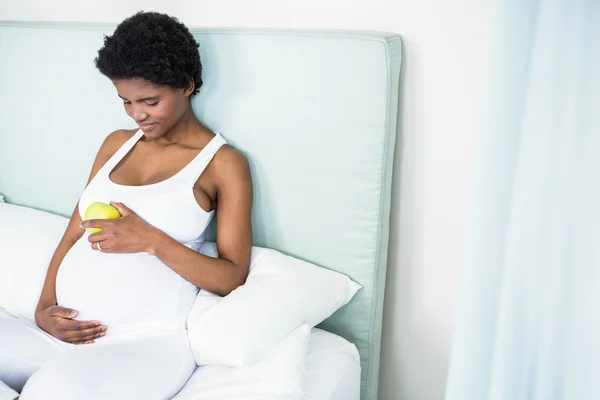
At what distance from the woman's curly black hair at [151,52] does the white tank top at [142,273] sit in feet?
0.60

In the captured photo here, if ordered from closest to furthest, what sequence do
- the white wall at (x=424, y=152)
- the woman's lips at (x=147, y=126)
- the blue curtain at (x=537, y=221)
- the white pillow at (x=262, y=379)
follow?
1. the blue curtain at (x=537, y=221)
2. the white pillow at (x=262, y=379)
3. the white wall at (x=424, y=152)
4. the woman's lips at (x=147, y=126)

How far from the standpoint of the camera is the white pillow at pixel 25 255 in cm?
160

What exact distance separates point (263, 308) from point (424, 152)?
477 millimetres

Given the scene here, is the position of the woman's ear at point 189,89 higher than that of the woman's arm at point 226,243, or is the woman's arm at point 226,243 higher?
the woman's ear at point 189,89

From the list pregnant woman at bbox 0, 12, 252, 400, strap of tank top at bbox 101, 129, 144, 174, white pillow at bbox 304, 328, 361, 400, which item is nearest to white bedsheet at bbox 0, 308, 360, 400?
white pillow at bbox 304, 328, 361, 400

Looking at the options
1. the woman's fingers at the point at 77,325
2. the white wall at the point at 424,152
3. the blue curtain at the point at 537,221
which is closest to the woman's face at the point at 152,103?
the white wall at the point at 424,152

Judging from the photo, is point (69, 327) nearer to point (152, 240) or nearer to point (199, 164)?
point (152, 240)

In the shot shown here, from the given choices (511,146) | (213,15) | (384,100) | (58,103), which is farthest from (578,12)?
(58,103)

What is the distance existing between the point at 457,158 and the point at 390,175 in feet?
0.47

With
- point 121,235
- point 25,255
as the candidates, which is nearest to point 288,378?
point 121,235

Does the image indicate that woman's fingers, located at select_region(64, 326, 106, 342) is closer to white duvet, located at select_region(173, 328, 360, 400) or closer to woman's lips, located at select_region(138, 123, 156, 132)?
white duvet, located at select_region(173, 328, 360, 400)

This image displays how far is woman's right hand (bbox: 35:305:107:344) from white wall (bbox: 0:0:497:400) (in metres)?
0.67

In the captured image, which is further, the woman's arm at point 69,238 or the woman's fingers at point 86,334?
the woman's arm at point 69,238

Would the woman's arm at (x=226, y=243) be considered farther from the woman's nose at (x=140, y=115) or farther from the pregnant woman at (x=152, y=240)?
the woman's nose at (x=140, y=115)
